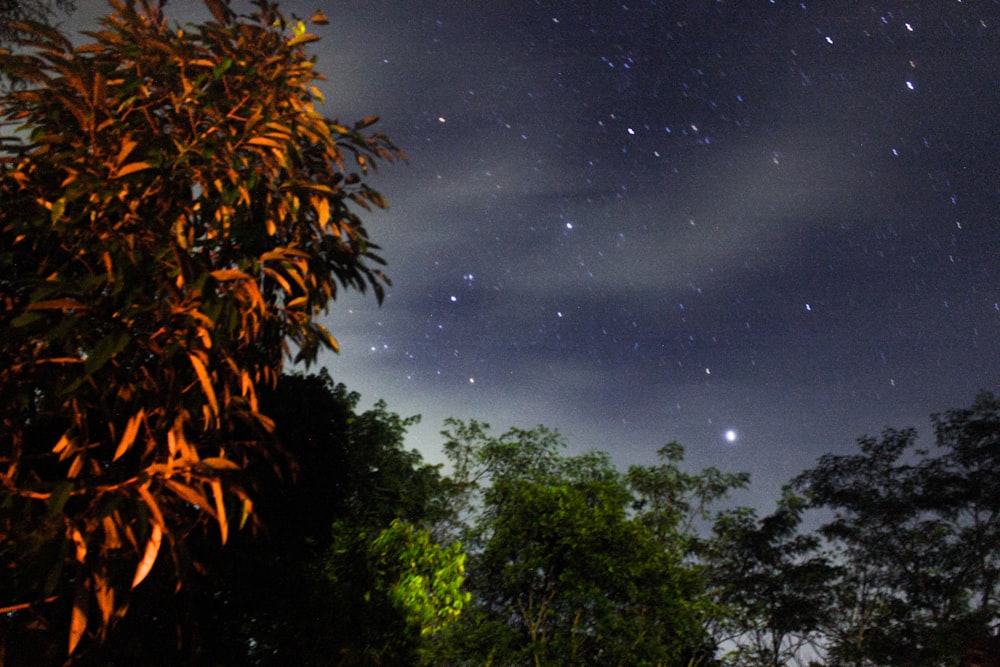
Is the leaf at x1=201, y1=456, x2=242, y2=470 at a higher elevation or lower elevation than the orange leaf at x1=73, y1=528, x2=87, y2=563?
higher

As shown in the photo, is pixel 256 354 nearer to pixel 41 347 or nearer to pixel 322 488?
pixel 41 347

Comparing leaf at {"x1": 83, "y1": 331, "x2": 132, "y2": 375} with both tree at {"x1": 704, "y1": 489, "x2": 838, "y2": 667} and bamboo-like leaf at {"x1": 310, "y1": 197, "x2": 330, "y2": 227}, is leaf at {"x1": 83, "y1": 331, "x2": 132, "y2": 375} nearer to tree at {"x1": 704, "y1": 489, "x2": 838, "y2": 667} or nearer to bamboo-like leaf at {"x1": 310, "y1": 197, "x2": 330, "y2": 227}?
bamboo-like leaf at {"x1": 310, "y1": 197, "x2": 330, "y2": 227}

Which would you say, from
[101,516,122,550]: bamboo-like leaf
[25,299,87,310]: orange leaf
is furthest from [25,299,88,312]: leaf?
[101,516,122,550]: bamboo-like leaf

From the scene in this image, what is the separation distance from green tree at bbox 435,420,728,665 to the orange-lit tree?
9.34 m

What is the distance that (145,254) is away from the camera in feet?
12.9

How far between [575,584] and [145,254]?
11.1 meters

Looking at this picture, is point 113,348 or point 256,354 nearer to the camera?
point 113,348

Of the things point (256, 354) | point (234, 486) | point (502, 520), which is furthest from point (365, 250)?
point (502, 520)

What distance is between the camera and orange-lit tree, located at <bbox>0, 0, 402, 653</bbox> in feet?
11.6

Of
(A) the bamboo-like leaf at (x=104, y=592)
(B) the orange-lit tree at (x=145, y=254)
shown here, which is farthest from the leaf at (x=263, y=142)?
(A) the bamboo-like leaf at (x=104, y=592)

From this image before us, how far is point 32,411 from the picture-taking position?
4277 mm

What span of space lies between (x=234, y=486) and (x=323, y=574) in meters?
7.20

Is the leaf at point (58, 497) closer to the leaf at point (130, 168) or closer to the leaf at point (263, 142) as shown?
the leaf at point (130, 168)

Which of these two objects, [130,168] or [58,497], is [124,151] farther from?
[58,497]
